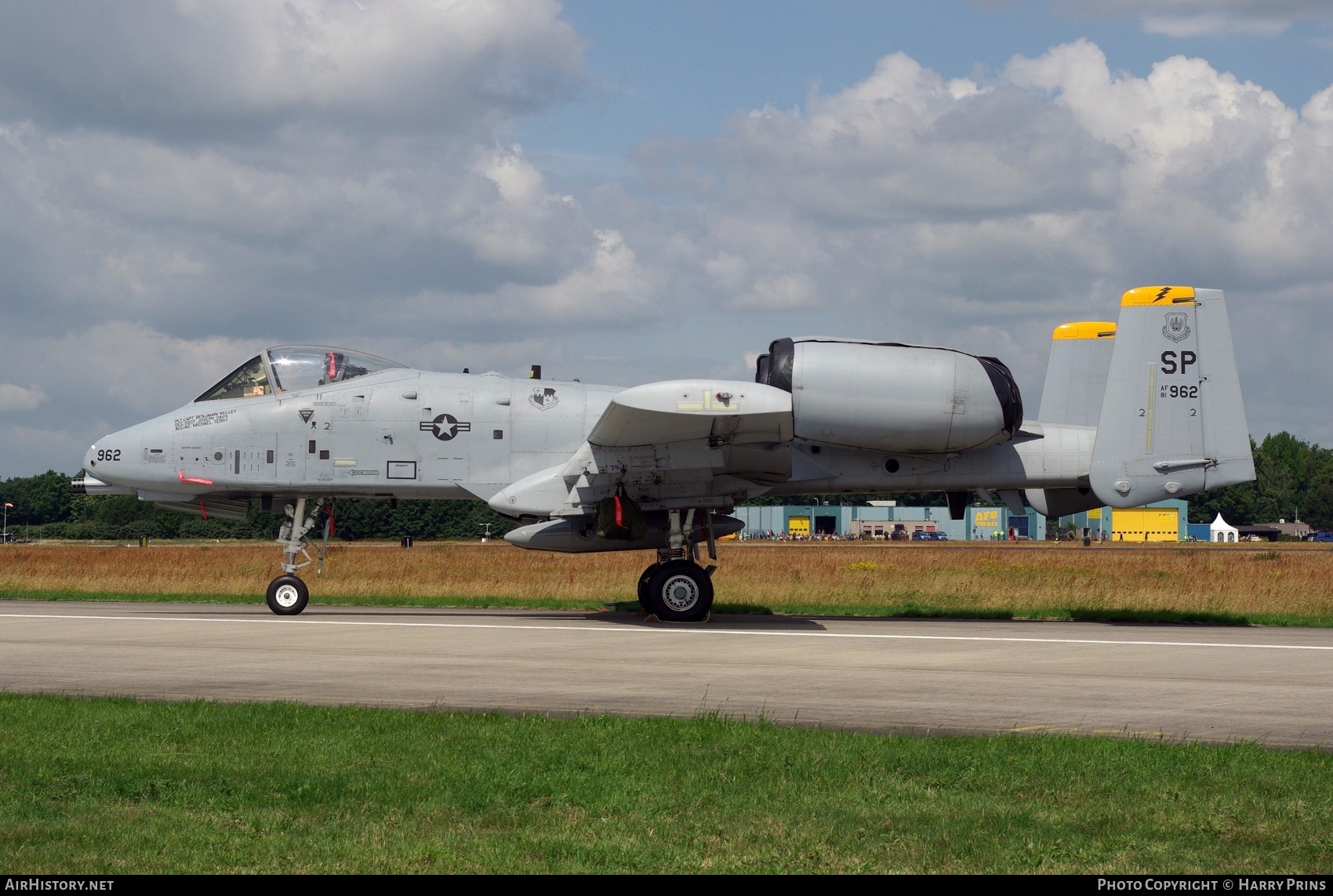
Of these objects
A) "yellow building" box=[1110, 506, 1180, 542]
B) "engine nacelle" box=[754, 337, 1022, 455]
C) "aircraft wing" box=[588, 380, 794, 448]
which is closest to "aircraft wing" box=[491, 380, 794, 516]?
"aircraft wing" box=[588, 380, 794, 448]

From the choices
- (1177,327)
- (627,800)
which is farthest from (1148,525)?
(627,800)

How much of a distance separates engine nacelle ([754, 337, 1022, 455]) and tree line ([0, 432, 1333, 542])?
125 ft

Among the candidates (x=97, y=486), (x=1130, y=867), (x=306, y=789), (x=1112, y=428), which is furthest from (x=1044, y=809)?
(x=97, y=486)

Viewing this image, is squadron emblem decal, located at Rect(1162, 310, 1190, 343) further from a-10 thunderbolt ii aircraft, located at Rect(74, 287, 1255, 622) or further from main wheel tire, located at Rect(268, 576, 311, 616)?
main wheel tire, located at Rect(268, 576, 311, 616)

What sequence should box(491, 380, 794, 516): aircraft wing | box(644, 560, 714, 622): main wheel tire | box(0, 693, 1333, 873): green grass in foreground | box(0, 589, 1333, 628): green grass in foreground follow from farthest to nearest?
box(0, 589, 1333, 628): green grass in foreground, box(644, 560, 714, 622): main wheel tire, box(491, 380, 794, 516): aircraft wing, box(0, 693, 1333, 873): green grass in foreground

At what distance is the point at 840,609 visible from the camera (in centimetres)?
2045

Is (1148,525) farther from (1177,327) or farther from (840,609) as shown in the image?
(1177,327)

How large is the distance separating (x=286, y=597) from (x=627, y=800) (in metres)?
13.7

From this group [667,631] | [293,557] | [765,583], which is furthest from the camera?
[765,583]

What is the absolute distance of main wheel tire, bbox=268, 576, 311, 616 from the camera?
60.4ft

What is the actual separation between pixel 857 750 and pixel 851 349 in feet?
34.1

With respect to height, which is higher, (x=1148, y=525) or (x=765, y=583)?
(x=1148, y=525)

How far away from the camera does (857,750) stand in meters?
7.06

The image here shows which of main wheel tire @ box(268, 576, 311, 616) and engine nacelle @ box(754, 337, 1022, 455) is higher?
engine nacelle @ box(754, 337, 1022, 455)
